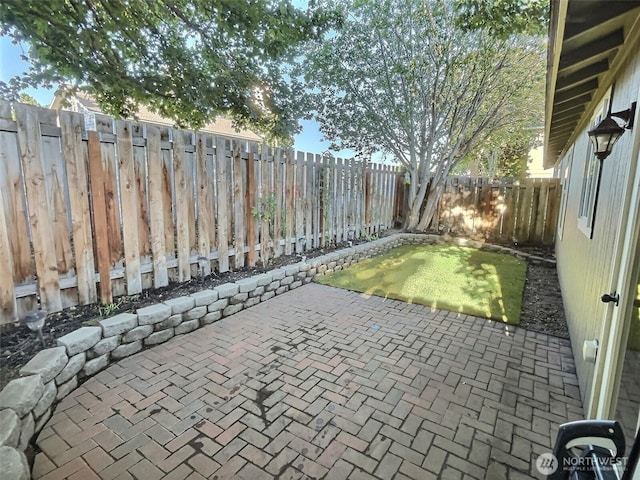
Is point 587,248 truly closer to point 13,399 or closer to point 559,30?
point 559,30

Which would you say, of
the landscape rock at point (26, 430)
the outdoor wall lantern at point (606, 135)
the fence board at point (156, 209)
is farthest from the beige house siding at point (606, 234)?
the fence board at point (156, 209)

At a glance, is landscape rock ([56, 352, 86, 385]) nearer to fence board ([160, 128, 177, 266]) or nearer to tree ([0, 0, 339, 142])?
fence board ([160, 128, 177, 266])

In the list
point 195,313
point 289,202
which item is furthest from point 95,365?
point 289,202

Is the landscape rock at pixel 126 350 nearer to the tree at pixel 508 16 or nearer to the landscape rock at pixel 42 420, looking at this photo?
the landscape rock at pixel 42 420

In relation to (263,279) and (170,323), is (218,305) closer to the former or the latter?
(170,323)

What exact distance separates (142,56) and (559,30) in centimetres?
633

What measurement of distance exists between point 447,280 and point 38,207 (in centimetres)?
549

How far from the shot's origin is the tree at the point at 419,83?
7.43 m

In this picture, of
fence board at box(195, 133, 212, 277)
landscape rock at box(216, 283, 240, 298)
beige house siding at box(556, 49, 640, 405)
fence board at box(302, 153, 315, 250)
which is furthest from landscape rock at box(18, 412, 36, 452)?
fence board at box(302, 153, 315, 250)

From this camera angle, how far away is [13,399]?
187 centimetres

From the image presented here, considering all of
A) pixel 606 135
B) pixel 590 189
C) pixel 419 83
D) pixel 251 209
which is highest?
pixel 419 83

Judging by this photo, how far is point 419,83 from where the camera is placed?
8125 mm

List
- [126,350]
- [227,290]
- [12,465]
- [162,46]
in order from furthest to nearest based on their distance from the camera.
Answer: [162,46], [227,290], [126,350], [12,465]

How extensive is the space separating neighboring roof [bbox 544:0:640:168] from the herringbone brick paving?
8.56ft
